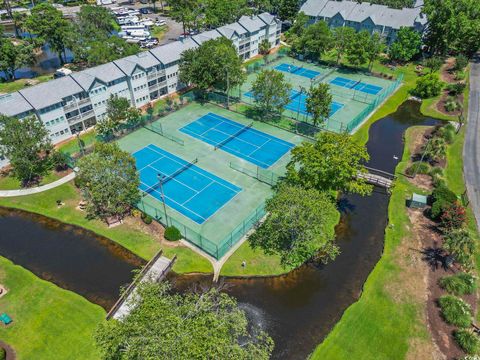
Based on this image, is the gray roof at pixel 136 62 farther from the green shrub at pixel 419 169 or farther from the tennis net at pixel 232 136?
the green shrub at pixel 419 169

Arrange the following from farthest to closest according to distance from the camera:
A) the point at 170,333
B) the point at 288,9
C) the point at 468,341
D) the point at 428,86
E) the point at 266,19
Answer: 1. the point at 288,9
2. the point at 266,19
3. the point at 428,86
4. the point at 468,341
5. the point at 170,333

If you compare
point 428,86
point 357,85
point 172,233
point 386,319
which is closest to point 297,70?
point 357,85

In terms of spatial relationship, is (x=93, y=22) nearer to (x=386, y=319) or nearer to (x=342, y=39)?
(x=342, y=39)

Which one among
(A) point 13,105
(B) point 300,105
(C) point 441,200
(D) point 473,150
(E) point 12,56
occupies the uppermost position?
(A) point 13,105

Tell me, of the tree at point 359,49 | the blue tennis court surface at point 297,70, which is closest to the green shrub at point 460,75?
the tree at point 359,49

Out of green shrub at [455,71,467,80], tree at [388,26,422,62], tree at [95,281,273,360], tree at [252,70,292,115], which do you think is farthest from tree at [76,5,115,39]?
green shrub at [455,71,467,80]

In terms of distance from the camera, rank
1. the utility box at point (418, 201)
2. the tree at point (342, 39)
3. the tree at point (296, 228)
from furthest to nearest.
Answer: the tree at point (342, 39) → the utility box at point (418, 201) → the tree at point (296, 228)

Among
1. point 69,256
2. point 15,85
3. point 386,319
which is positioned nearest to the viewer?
point 386,319
